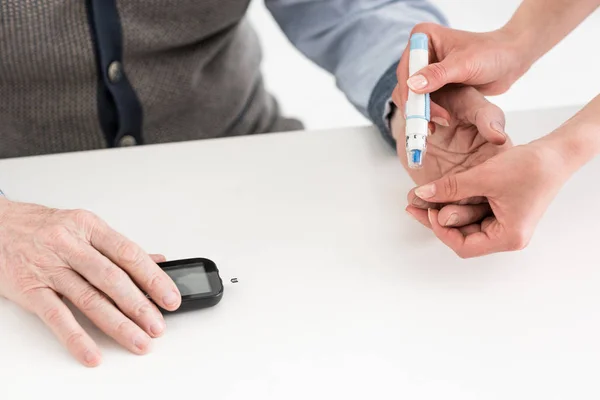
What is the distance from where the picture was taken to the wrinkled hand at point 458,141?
0.81 m

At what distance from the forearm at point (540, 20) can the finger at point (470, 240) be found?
0.24 metres

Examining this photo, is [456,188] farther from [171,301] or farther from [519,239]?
[171,301]

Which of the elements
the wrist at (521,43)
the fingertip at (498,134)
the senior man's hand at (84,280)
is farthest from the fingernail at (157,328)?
the wrist at (521,43)

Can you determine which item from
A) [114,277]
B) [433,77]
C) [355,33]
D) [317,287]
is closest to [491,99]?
[355,33]

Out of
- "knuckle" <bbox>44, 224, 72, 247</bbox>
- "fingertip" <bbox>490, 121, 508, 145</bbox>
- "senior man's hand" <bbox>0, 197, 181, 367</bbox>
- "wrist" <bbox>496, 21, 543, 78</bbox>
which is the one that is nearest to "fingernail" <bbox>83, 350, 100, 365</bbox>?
"senior man's hand" <bbox>0, 197, 181, 367</bbox>

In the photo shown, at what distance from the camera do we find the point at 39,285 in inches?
28.3

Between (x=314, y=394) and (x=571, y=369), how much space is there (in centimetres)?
23

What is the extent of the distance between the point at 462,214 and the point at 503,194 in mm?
50

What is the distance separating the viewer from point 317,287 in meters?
0.75

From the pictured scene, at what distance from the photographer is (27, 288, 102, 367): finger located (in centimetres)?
67

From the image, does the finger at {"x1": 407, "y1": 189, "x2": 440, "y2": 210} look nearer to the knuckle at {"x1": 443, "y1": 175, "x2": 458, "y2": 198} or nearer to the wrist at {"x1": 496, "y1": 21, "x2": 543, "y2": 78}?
the knuckle at {"x1": 443, "y1": 175, "x2": 458, "y2": 198}

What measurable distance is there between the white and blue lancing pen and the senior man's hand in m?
0.27

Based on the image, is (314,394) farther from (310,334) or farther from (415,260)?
(415,260)

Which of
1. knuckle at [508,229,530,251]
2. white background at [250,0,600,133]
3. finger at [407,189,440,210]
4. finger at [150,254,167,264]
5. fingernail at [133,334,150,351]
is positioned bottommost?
white background at [250,0,600,133]
